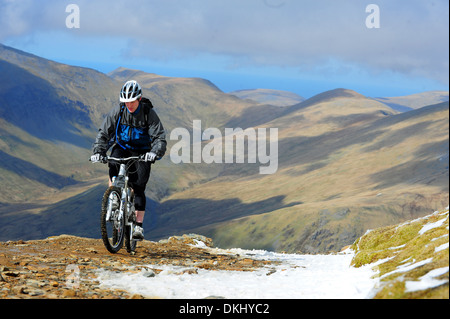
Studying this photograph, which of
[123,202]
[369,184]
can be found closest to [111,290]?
[123,202]

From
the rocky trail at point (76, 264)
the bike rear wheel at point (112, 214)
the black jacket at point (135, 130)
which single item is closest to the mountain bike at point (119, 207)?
the bike rear wheel at point (112, 214)

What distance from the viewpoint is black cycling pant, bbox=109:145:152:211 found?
540 inches

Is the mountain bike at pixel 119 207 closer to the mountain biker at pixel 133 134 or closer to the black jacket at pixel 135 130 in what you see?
the mountain biker at pixel 133 134

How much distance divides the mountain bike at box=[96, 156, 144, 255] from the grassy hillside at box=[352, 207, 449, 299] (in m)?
6.13

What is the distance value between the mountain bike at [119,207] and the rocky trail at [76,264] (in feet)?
2.03

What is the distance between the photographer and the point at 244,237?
6890 inches

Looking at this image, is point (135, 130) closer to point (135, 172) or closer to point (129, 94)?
point (129, 94)

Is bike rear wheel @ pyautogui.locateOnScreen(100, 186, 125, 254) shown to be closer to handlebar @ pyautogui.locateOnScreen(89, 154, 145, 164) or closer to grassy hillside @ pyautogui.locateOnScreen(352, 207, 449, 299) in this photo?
handlebar @ pyautogui.locateOnScreen(89, 154, 145, 164)

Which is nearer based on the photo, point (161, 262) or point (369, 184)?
point (161, 262)

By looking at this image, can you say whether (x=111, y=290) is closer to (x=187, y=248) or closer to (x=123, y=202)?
(x=123, y=202)

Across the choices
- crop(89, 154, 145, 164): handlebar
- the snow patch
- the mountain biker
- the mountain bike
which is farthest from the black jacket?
the snow patch

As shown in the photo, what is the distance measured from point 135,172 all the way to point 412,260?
741 centimetres

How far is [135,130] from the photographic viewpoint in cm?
1352
